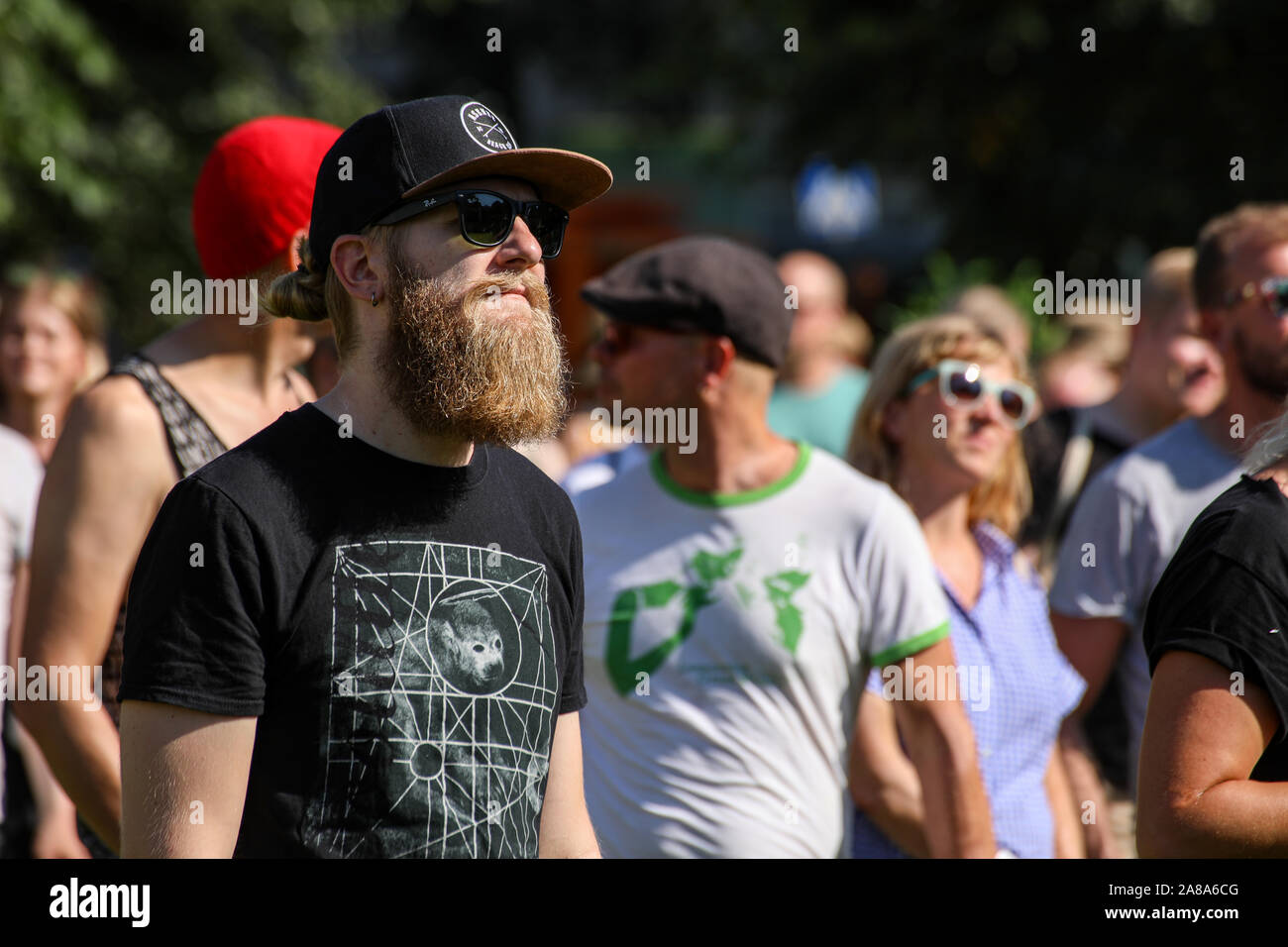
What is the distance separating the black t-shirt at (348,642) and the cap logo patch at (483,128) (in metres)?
0.46

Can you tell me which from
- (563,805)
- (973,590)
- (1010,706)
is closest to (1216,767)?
(563,805)

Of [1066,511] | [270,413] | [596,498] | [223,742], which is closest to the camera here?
[223,742]

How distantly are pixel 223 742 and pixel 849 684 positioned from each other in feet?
5.70

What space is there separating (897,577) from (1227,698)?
1.09m

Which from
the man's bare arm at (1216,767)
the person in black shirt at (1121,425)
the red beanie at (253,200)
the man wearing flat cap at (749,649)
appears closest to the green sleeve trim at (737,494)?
the man wearing flat cap at (749,649)

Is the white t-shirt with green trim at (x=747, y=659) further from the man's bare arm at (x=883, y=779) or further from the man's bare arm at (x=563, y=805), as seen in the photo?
the man's bare arm at (x=563, y=805)

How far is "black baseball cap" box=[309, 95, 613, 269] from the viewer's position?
2127 millimetres

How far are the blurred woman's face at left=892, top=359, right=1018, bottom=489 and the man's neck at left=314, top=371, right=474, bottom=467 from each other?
2.15 metres

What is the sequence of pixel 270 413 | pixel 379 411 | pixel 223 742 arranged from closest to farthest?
pixel 223 742, pixel 379 411, pixel 270 413

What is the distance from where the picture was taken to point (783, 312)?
12.1 ft

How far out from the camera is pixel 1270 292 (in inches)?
159

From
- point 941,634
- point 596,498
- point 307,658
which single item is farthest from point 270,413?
point 941,634

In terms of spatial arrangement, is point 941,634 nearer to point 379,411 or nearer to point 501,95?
point 379,411

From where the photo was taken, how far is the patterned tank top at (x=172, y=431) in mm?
2879
